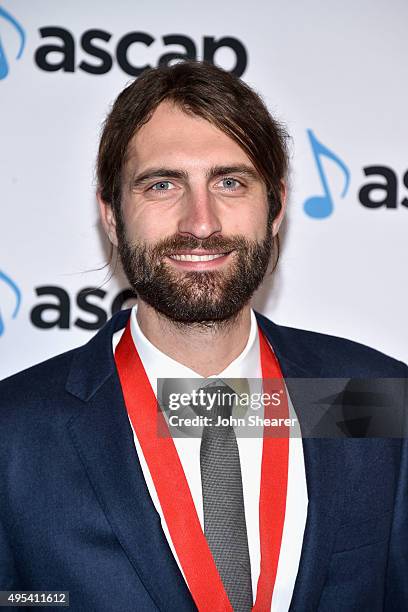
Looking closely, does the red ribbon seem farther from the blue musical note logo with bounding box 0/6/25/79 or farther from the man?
the blue musical note logo with bounding box 0/6/25/79

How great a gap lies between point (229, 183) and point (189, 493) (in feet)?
2.96

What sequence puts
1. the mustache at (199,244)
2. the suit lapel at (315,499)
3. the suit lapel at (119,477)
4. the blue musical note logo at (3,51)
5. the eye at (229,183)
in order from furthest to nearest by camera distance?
the blue musical note logo at (3,51)
the eye at (229,183)
the mustache at (199,244)
the suit lapel at (315,499)
the suit lapel at (119,477)

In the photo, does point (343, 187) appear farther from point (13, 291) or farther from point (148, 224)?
point (13, 291)

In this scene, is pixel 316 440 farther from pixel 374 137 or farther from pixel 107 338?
pixel 374 137

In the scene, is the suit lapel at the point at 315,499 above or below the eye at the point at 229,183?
below

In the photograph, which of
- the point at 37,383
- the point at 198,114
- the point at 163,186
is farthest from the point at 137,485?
the point at 198,114

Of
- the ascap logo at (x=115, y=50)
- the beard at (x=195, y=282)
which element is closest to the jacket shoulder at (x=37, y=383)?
the beard at (x=195, y=282)

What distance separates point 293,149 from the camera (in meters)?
2.91

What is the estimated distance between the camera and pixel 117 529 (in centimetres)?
182

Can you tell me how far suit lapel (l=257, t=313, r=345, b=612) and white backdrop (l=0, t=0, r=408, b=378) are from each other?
84cm

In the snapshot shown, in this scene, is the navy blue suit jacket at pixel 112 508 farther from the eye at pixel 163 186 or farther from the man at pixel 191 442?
the eye at pixel 163 186

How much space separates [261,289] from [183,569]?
1422 mm

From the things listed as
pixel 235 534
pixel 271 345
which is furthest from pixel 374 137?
pixel 235 534

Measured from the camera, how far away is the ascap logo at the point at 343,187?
9.66 ft
